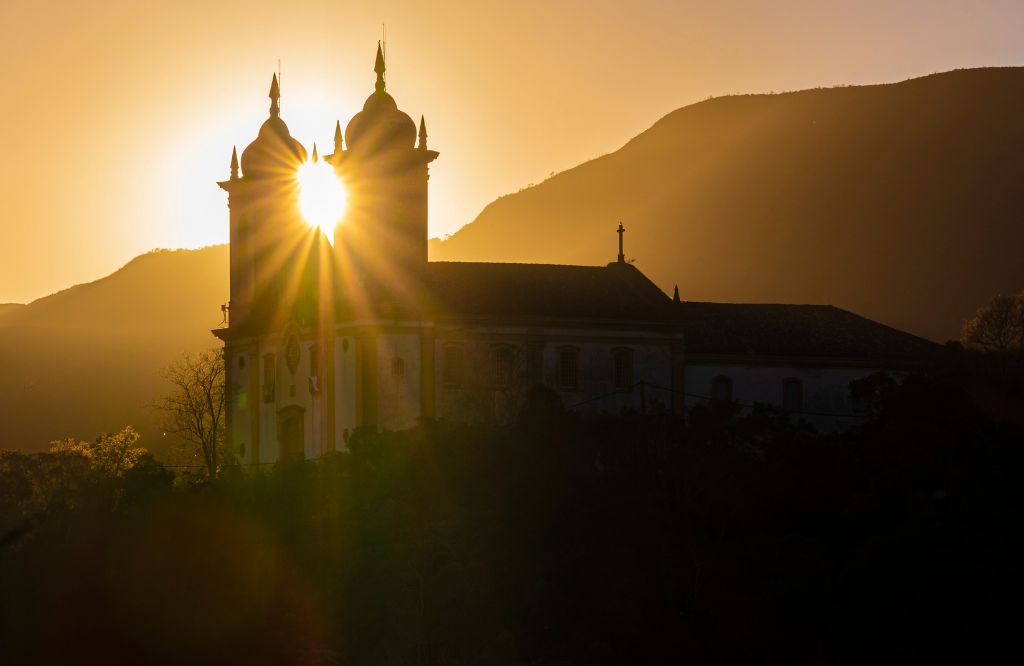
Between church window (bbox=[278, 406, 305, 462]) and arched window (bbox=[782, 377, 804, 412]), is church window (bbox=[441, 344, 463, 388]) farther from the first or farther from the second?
arched window (bbox=[782, 377, 804, 412])

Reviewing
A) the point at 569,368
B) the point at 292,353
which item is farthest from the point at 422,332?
the point at 292,353

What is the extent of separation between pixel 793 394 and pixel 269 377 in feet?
58.9

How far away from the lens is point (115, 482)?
48.5 m

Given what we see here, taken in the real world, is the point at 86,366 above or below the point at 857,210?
below

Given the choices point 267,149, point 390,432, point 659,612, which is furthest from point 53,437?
point 659,612

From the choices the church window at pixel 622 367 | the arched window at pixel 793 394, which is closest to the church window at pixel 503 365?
the church window at pixel 622 367

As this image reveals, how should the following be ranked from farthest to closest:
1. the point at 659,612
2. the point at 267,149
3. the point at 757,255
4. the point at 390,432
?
the point at 757,255
the point at 267,149
the point at 390,432
the point at 659,612

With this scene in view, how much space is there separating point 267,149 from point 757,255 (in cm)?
10278

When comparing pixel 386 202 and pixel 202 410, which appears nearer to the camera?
pixel 386 202

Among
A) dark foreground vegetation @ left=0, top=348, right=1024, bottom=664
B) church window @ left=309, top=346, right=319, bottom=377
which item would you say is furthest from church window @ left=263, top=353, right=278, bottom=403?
dark foreground vegetation @ left=0, top=348, right=1024, bottom=664

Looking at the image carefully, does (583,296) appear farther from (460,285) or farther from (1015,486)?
(1015,486)

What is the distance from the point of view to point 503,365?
50438 millimetres

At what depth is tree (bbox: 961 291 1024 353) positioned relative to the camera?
9125 centimetres

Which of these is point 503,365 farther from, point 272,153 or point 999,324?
point 999,324
